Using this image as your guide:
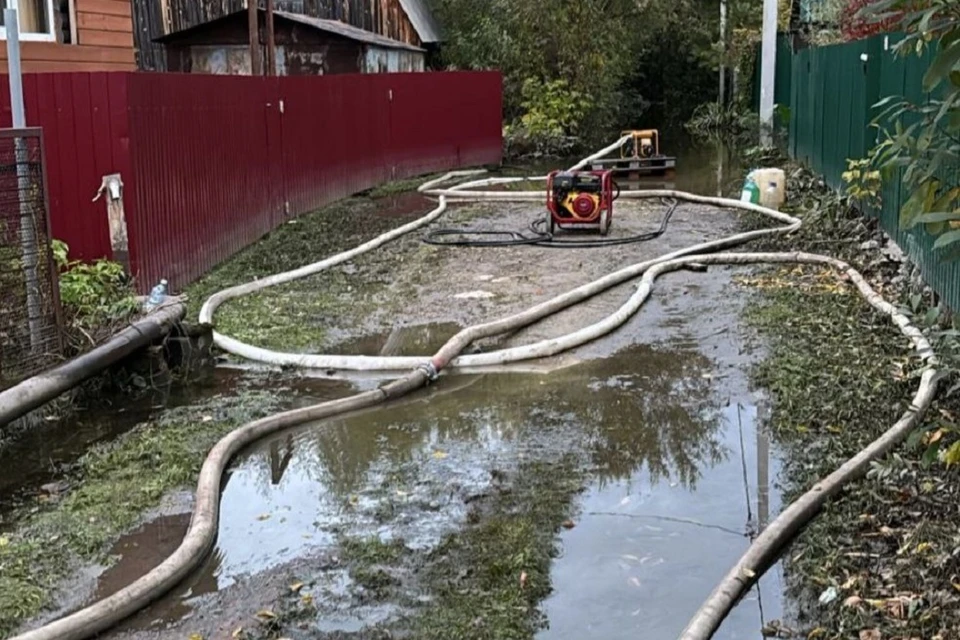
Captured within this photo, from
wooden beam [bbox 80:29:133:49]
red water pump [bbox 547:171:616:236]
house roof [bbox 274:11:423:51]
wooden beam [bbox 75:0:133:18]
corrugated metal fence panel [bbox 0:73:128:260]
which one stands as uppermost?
house roof [bbox 274:11:423:51]

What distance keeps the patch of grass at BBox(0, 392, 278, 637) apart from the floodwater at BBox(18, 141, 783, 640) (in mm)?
174

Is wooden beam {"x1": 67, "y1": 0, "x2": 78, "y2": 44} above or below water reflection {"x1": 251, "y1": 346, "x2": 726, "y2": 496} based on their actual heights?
above

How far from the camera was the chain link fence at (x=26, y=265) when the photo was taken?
5672 millimetres

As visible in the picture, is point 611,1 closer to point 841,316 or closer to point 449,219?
point 449,219

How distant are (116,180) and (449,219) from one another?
5826 mm

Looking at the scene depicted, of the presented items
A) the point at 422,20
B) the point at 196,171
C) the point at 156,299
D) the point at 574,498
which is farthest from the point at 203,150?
the point at 422,20

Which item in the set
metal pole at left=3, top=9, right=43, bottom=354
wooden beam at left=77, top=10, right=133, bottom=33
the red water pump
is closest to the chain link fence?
metal pole at left=3, top=9, right=43, bottom=354

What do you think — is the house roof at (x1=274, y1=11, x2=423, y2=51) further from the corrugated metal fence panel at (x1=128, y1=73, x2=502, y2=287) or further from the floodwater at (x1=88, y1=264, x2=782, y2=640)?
the floodwater at (x1=88, y1=264, x2=782, y2=640)

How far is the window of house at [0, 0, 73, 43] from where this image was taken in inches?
404

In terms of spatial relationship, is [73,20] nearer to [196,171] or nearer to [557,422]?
A: [196,171]

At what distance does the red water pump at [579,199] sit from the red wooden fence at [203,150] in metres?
3.13

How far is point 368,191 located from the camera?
15695 mm

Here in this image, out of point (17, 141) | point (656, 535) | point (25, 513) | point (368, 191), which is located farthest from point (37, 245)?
point (368, 191)

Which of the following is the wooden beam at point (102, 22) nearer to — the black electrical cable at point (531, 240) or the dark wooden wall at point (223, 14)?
the black electrical cable at point (531, 240)
